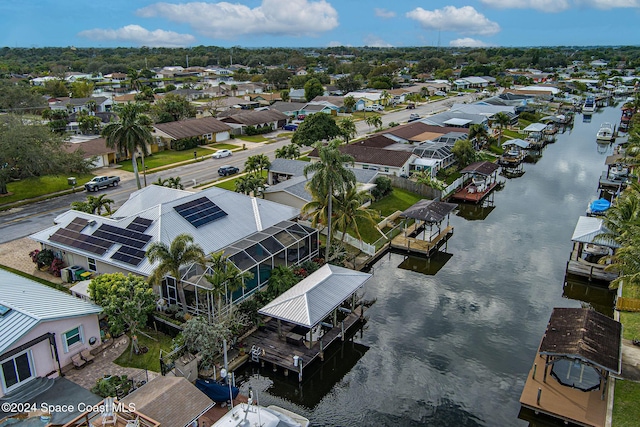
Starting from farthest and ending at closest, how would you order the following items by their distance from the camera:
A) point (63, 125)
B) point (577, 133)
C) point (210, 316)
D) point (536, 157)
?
point (577, 133)
point (63, 125)
point (536, 157)
point (210, 316)

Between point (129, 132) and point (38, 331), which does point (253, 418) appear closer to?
point (38, 331)

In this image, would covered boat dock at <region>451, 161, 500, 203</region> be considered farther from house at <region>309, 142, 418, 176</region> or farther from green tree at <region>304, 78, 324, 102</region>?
green tree at <region>304, 78, 324, 102</region>

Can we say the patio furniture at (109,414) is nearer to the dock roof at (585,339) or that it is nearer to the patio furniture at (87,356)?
the patio furniture at (87,356)

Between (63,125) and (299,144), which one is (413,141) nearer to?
(299,144)

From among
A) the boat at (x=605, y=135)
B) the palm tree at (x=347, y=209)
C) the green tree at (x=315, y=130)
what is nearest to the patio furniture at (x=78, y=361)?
the palm tree at (x=347, y=209)

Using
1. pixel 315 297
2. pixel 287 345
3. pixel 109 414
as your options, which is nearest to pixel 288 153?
pixel 315 297

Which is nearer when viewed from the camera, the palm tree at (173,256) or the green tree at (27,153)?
the palm tree at (173,256)

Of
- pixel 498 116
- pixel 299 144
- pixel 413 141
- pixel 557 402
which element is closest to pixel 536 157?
pixel 498 116
